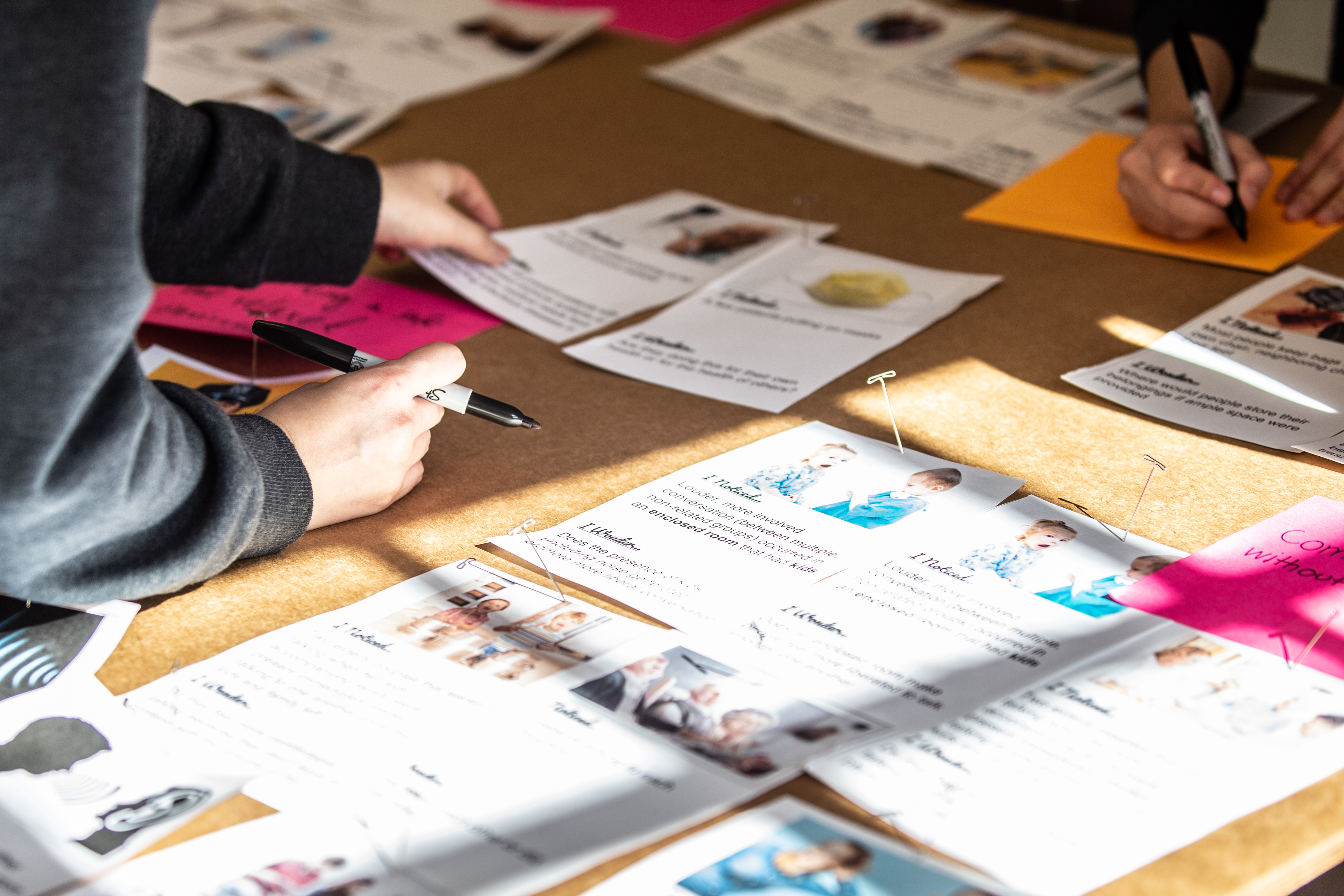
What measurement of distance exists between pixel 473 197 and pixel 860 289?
1.38 feet

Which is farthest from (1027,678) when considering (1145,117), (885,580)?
(1145,117)

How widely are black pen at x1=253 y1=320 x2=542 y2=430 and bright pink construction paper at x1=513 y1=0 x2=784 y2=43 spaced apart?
3.58 feet

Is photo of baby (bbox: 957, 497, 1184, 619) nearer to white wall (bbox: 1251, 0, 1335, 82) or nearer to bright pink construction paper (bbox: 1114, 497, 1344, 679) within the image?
bright pink construction paper (bbox: 1114, 497, 1344, 679)

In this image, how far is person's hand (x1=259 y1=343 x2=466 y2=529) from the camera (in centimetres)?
77

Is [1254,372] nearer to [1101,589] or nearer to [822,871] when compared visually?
[1101,589]

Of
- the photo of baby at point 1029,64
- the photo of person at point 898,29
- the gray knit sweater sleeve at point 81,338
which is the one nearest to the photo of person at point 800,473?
the gray knit sweater sleeve at point 81,338

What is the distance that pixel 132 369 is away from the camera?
625 millimetres

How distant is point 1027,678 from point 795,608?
5.4 inches

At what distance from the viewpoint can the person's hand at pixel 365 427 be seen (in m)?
0.77

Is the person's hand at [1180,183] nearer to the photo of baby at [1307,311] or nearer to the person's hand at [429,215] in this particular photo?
the photo of baby at [1307,311]

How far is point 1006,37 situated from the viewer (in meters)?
1.63

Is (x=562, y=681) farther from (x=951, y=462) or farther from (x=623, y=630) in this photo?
(x=951, y=462)

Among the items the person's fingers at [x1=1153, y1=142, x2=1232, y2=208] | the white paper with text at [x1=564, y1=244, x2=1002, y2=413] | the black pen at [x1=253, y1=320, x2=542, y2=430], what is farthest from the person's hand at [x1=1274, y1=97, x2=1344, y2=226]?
the black pen at [x1=253, y1=320, x2=542, y2=430]

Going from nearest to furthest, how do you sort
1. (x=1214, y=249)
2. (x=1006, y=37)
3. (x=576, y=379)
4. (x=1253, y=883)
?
1. (x=1253, y=883)
2. (x=576, y=379)
3. (x=1214, y=249)
4. (x=1006, y=37)
